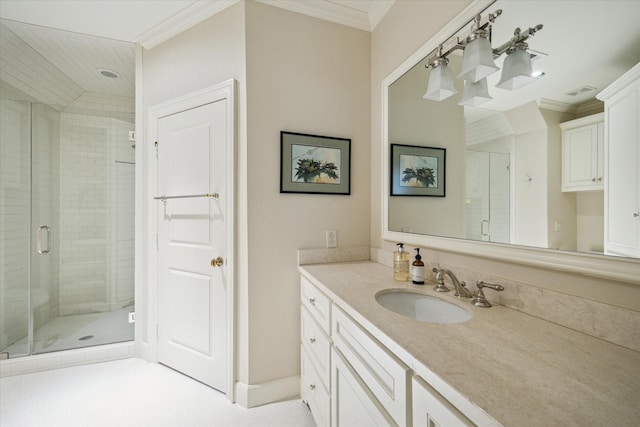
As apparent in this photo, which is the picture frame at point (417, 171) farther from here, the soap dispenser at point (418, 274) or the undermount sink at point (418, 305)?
the undermount sink at point (418, 305)

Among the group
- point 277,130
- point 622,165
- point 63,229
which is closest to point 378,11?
point 277,130

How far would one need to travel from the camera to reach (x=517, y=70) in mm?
1013

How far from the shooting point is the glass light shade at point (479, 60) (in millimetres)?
1112

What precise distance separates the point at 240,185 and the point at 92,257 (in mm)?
2326

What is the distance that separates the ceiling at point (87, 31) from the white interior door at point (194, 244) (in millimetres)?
728

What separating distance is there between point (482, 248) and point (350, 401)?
833 mm

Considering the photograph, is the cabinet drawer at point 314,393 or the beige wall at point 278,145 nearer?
the cabinet drawer at point 314,393

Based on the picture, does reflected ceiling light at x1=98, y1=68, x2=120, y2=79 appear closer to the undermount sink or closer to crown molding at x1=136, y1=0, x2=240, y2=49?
crown molding at x1=136, y1=0, x2=240, y2=49

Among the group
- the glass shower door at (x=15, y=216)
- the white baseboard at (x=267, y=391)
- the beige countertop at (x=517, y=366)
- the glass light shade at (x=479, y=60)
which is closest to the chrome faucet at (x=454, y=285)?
the beige countertop at (x=517, y=366)

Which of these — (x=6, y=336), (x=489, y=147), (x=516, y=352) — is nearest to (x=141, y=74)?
(x=6, y=336)

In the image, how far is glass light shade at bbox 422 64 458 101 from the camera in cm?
137

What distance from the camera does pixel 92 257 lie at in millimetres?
2914

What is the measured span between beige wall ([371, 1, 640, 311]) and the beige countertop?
0.14 m

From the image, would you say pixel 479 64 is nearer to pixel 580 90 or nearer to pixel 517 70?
pixel 517 70
